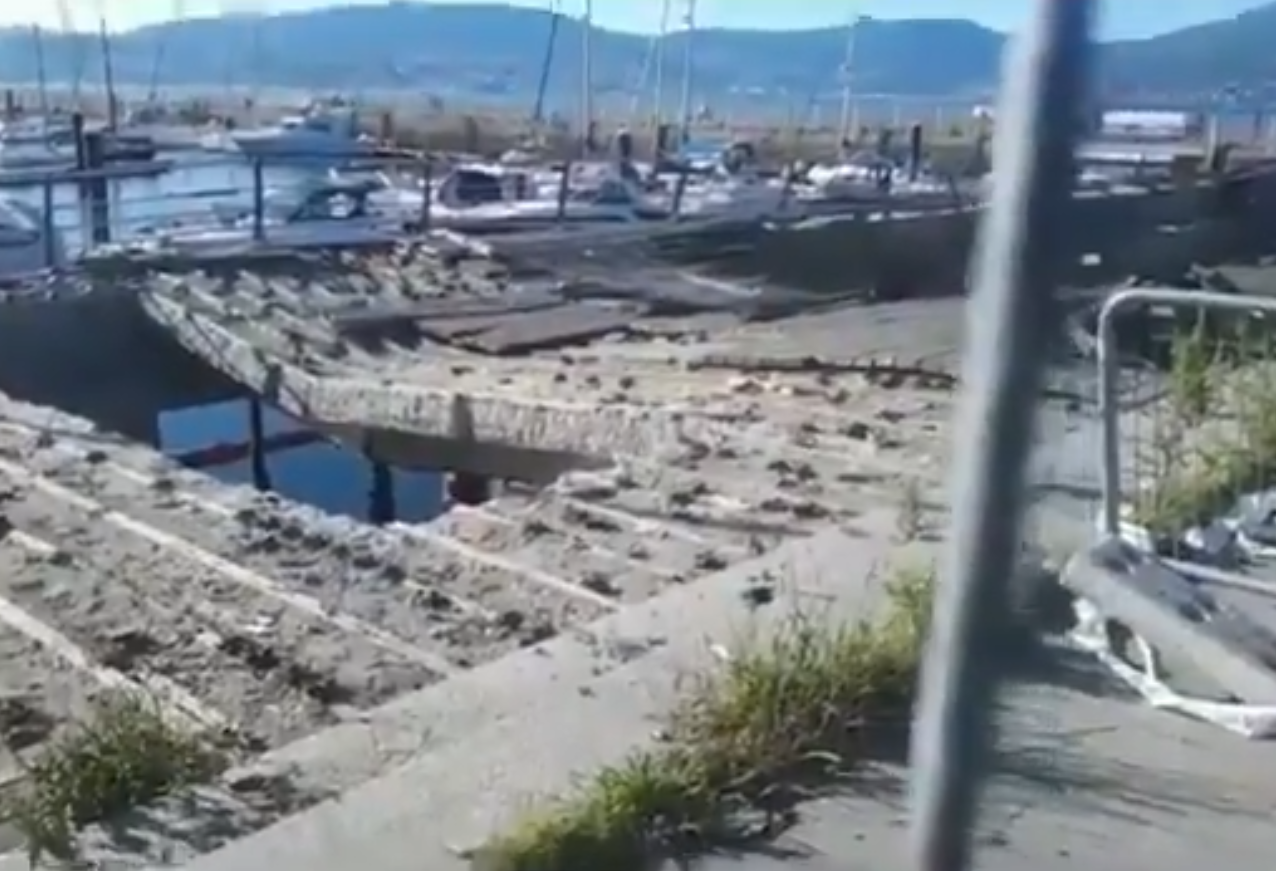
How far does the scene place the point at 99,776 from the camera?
152 inches

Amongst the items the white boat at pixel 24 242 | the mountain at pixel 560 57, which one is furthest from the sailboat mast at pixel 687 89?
the white boat at pixel 24 242

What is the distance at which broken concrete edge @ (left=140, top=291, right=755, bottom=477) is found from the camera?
29.7 feet

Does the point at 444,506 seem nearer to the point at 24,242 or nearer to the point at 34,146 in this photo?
the point at 24,242

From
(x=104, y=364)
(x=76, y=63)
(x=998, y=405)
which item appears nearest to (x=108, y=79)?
(x=76, y=63)

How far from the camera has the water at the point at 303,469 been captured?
12.2m

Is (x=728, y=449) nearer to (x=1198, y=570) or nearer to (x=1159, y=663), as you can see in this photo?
(x=1198, y=570)

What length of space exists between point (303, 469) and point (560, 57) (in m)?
24.8

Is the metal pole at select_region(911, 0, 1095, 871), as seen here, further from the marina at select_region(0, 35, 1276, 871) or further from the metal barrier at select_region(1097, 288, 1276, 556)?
the metal barrier at select_region(1097, 288, 1276, 556)

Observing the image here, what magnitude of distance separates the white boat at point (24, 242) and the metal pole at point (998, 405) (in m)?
16.4

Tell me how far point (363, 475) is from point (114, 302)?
3.11m

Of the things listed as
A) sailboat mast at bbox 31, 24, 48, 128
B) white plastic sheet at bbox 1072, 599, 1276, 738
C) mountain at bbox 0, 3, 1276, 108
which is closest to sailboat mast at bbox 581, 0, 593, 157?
mountain at bbox 0, 3, 1276, 108

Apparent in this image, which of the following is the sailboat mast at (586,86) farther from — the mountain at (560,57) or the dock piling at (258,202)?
the dock piling at (258,202)

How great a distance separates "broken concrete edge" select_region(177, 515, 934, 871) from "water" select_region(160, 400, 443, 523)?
623cm

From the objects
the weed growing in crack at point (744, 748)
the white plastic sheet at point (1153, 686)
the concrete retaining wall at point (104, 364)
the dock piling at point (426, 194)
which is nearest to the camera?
the weed growing in crack at point (744, 748)
